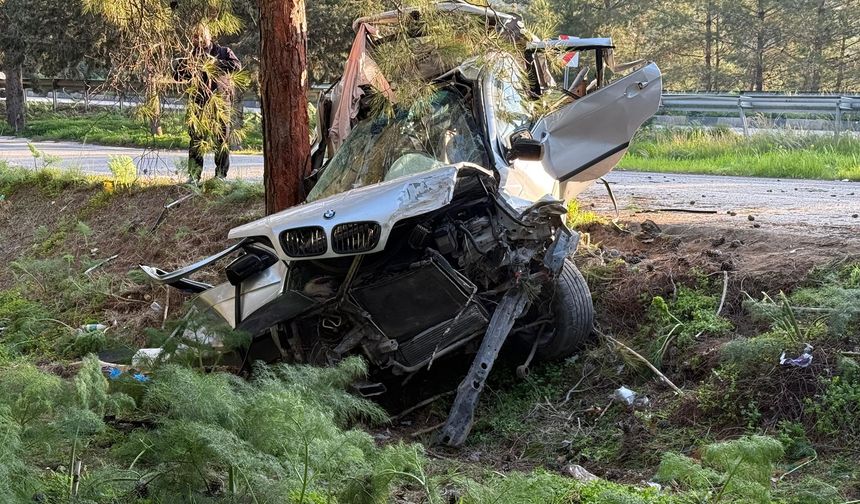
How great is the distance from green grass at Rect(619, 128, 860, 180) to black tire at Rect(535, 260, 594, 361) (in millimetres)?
7394

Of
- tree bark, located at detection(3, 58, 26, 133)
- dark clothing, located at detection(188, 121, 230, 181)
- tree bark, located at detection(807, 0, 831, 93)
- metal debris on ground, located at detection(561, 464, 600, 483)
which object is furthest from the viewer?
tree bark, located at detection(807, 0, 831, 93)

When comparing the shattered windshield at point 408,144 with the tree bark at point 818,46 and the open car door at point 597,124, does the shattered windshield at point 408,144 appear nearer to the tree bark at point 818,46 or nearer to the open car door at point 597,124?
the open car door at point 597,124

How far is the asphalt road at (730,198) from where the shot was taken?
8.07 metres

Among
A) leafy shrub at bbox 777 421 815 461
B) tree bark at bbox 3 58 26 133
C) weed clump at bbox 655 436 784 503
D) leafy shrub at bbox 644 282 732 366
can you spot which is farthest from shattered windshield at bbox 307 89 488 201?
tree bark at bbox 3 58 26 133

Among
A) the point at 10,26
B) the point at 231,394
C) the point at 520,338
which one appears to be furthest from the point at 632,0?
the point at 231,394

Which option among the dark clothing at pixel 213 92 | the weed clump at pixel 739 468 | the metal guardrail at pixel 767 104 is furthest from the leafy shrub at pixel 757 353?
the metal guardrail at pixel 767 104

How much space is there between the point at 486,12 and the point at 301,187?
267 centimetres

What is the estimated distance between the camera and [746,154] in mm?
14852

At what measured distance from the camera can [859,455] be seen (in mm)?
4457

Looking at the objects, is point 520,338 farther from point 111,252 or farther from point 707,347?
point 111,252

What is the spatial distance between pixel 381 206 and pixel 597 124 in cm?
228

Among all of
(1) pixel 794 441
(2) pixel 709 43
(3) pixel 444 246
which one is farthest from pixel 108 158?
(2) pixel 709 43

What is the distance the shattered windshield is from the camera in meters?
6.32

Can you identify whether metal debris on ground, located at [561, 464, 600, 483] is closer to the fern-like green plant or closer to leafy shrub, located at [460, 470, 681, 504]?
leafy shrub, located at [460, 470, 681, 504]
